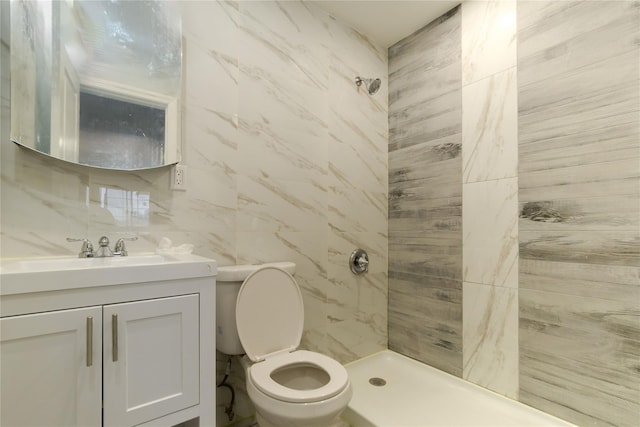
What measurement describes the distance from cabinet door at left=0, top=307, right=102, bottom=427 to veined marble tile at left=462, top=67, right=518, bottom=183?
1.83 meters

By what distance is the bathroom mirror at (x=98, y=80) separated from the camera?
3.62ft

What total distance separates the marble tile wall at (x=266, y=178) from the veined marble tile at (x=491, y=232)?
0.59 metres

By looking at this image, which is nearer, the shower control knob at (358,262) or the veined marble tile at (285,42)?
the veined marble tile at (285,42)

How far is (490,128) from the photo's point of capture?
1.68m

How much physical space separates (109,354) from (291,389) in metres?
0.67

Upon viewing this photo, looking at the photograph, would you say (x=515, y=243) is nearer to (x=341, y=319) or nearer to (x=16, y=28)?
(x=341, y=319)

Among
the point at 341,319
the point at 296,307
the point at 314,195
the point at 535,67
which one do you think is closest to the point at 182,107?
the point at 314,195

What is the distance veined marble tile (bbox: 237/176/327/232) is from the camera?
1.62m

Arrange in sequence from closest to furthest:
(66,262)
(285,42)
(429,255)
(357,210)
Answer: (66,262)
(285,42)
(429,255)
(357,210)

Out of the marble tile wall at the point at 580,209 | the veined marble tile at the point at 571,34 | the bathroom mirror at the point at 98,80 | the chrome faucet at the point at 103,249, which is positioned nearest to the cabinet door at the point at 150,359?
the chrome faucet at the point at 103,249

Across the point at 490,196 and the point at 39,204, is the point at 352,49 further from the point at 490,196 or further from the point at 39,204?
the point at 39,204

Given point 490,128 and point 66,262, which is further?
point 490,128

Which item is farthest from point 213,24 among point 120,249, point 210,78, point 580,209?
point 580,209

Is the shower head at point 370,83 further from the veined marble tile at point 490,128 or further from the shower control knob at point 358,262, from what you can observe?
the shower control knob at point 358,262
